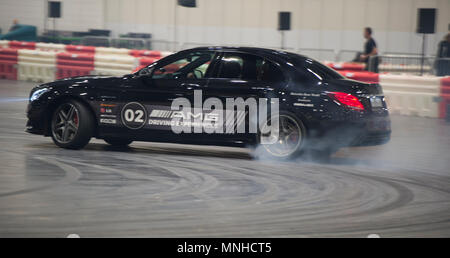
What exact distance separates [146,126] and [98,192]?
7.80ft

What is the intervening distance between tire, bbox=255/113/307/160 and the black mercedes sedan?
1 centimetres

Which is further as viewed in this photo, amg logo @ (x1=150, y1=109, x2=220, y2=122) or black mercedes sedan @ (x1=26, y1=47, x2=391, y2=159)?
amg logo @ (x1=150, y1=109, x2=220, y2=122)

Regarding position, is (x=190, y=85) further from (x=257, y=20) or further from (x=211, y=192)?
(x=257, y=20)

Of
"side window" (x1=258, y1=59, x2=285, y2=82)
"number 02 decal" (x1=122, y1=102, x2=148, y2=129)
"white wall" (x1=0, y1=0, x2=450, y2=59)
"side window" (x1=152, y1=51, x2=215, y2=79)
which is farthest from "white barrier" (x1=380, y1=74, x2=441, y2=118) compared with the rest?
"white wall" (x1=0, y1=0, x2=450, y2=59)

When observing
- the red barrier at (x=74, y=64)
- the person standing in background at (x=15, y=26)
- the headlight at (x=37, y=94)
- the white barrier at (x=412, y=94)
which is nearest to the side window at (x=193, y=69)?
the headlight at (x=37, y=94)

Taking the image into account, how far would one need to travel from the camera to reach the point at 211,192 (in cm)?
768

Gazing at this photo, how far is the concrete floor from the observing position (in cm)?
626

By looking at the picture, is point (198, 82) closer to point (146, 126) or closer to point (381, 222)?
point (146, 126)

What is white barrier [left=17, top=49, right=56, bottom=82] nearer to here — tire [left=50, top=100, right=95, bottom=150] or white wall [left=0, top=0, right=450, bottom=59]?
tire [left=50, top=100, right=95, bottom=150]

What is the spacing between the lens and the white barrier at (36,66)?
22500mm

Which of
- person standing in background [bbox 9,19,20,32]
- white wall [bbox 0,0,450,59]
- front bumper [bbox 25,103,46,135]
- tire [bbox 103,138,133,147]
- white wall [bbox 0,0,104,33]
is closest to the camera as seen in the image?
front bumper [bbox 25,103,46,135]

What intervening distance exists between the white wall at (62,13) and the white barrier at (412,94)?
28998 mm

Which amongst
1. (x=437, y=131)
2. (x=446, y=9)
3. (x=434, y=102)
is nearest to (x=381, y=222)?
(x=437, y=131)

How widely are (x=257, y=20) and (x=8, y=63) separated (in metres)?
17.0
